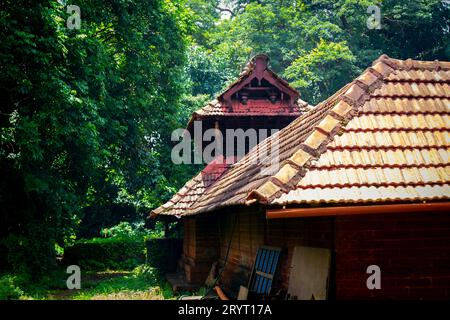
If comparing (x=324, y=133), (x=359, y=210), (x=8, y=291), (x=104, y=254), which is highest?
(x=324, y=133)

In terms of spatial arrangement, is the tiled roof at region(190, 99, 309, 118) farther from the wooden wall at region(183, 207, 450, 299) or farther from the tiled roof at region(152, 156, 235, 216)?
the wooden wall at region(183, 207, 450, 299)

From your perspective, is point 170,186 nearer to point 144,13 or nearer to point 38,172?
point 144,13

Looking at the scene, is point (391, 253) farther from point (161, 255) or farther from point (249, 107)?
point (161, 255)

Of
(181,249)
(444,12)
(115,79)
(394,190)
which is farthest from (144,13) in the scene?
(444,12)

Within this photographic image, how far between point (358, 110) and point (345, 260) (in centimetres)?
238

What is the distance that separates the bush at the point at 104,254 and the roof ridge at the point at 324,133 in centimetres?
1903

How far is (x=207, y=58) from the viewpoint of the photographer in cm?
2988

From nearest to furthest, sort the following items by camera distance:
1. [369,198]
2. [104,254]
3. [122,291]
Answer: [369,198]
[122,291]
[104,254]

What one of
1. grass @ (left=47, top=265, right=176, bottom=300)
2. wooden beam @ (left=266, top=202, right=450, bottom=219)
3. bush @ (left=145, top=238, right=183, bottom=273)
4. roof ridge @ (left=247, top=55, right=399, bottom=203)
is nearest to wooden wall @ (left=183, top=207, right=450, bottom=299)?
wooden beam @ (left=266, top=202, right=450, bottom=219)

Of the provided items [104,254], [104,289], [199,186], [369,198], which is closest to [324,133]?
[369,198]

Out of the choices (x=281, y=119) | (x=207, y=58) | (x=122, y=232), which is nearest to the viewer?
(x=281, y=119)

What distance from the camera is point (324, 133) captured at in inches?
231

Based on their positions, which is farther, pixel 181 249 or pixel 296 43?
pixel 296 43

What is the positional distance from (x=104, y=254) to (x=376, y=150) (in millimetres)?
20228
